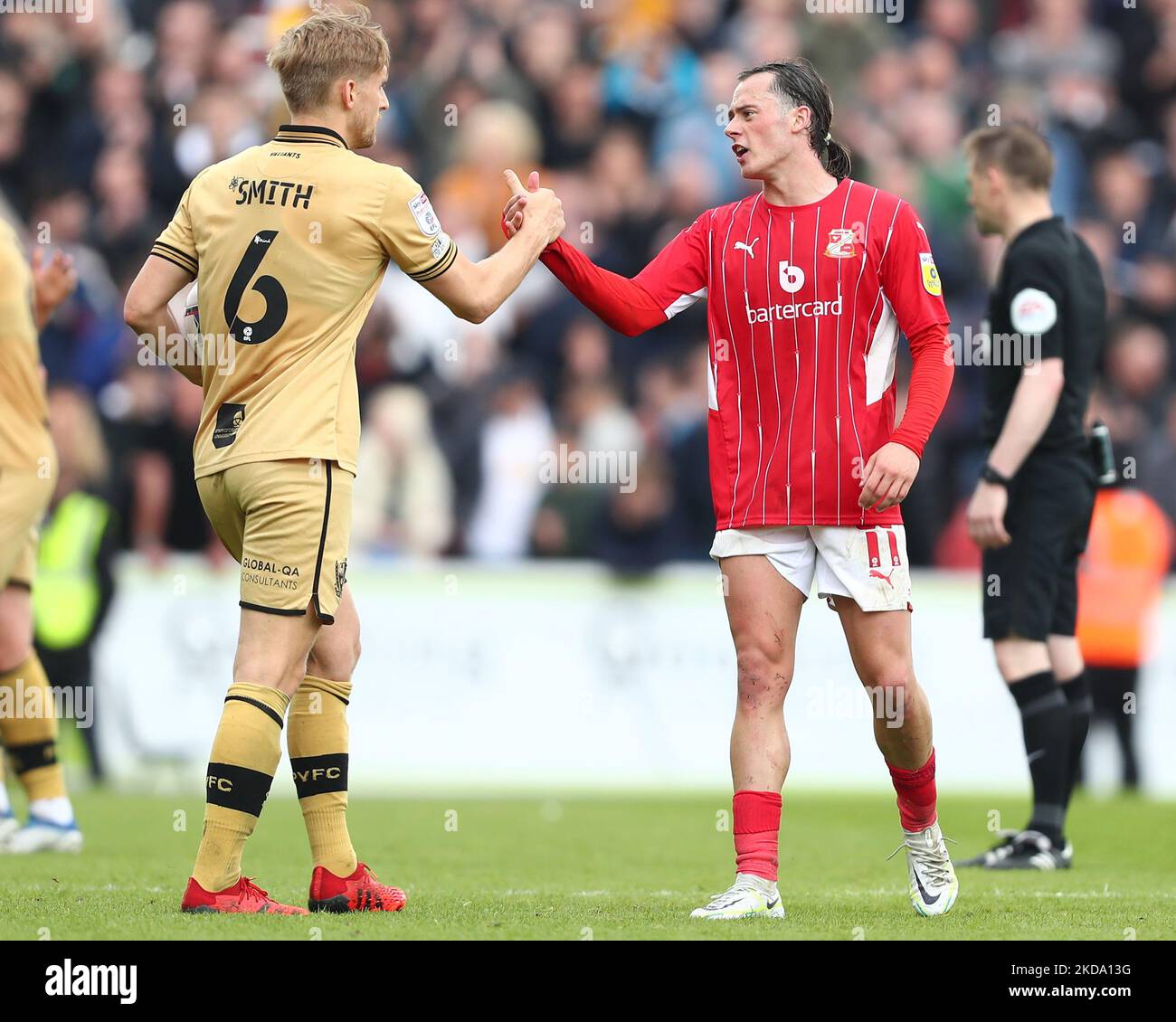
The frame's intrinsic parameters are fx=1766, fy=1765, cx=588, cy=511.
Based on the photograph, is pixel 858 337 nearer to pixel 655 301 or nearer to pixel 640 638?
pixel 655 301

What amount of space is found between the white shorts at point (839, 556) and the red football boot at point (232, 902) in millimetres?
1663

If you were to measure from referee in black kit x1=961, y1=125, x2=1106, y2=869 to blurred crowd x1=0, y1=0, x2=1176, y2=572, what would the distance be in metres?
4.51

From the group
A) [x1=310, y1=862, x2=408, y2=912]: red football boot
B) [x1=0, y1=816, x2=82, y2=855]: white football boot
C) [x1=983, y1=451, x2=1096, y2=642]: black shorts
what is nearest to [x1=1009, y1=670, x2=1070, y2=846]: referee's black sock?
[x1=983, y1=451, x2=1096, y2=642]: black shorts

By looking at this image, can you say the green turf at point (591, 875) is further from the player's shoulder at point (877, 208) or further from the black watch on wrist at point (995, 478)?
the player's shoulder at point (877, 208)

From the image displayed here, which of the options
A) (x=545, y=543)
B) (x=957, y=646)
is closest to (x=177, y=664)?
(x=545, y=543)

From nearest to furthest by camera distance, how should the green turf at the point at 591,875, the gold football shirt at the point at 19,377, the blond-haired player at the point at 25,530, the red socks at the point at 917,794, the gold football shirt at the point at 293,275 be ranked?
the green turf at the point at 591,875 < the gold football shirt at the point at 293,275 < the red socks at the point at 917,794 < the gold football shirt at the point at 19,377 < the blond-haired player at the point at 25,530

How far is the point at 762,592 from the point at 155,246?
2091mm

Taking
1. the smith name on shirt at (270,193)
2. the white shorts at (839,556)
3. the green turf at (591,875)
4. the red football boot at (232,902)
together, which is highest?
the smith name on shirt at (270,193)

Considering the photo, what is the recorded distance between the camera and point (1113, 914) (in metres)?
5.60

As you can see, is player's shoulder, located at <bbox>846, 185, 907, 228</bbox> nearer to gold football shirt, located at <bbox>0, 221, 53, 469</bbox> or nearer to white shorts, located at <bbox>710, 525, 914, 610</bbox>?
white shorts, located at <bbox>710, 525, 914, 610</bbox>

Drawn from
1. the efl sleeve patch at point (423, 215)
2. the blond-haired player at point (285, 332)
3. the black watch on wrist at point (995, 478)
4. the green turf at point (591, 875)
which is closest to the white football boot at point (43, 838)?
the green turf at point (591, 875)

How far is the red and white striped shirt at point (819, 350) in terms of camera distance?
17.6ft

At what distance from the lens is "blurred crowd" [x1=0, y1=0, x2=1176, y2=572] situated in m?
12.6

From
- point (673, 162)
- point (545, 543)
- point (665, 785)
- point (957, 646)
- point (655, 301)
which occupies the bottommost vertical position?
point (665, 785)
